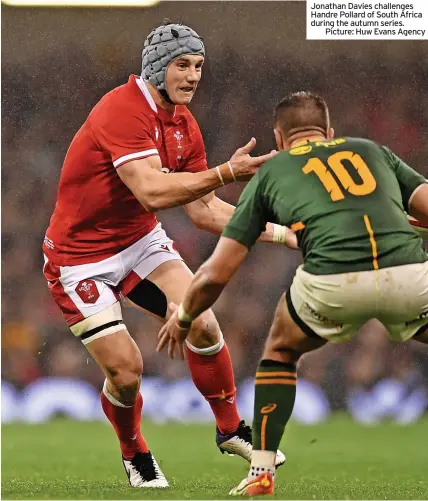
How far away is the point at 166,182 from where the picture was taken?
570 centimetres

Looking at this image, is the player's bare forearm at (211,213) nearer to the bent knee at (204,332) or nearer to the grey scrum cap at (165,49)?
the bent knee at (204,332)

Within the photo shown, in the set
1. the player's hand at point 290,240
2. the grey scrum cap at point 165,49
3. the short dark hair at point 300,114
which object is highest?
the grey scrum cap at point 165,49

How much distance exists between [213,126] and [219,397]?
6.24 metres

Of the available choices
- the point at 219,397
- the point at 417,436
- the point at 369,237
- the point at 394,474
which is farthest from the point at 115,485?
the point at 417,436

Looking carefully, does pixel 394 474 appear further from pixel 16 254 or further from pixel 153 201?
pixel 16 254

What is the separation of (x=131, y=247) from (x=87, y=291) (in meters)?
0.39

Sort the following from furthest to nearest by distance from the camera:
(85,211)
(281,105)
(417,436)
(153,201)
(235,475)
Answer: (417,436) → (235,475) → (85,211) → (153,201) → (281,105)

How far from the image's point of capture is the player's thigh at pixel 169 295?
6156mm

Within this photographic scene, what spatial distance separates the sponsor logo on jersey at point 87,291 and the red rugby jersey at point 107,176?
14 centimetres

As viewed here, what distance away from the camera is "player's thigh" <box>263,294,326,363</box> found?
477 centimetres

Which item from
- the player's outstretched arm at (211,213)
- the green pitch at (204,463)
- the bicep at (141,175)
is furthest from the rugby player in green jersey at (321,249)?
the player's outstretched arm at (211,213)

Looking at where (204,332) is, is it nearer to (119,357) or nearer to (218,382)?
(218,382)

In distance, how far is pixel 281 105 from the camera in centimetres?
496

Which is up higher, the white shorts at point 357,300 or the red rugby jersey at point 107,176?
the red rugby jersey at point 107,176
